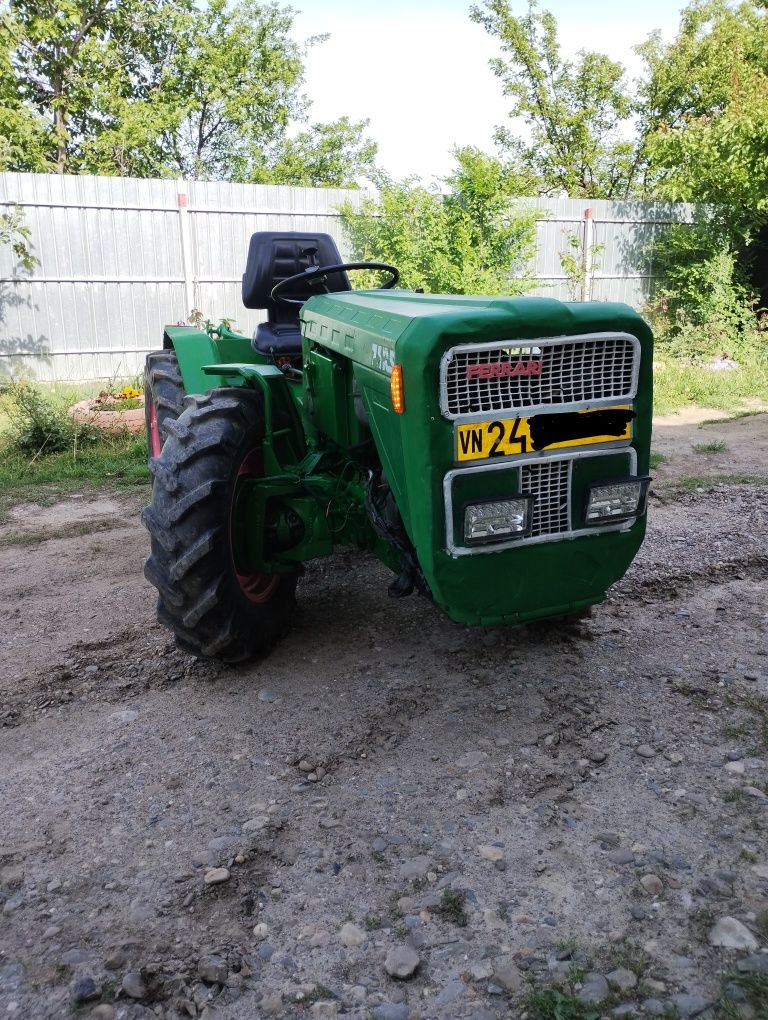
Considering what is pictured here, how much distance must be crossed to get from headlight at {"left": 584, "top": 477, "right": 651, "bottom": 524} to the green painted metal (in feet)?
0.12

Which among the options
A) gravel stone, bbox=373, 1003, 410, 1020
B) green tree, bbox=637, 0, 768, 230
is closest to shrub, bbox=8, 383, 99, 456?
gravel stone, bbox=373, 1003, 410, 1020

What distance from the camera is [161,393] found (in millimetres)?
4688

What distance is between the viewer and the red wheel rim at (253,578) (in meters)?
3.24

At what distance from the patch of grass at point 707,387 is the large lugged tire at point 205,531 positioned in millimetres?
6549

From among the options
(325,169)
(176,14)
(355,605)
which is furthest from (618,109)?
(355,605)

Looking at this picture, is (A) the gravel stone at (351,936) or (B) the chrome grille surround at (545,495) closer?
(A) the gravel stone at (351,936)

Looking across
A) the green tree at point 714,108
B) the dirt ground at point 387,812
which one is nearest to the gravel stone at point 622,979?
the dirt ground at point 387,812

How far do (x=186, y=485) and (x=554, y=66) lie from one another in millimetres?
20150

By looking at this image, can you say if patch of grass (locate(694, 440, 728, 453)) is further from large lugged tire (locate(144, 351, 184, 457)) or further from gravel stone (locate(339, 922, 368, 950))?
gravel stone (locate(339, 922, 368, 950))

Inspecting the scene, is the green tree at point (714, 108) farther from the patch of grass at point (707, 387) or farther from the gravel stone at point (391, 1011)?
the gravel stone at point (391, 1011)

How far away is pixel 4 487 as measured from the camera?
20.1ft

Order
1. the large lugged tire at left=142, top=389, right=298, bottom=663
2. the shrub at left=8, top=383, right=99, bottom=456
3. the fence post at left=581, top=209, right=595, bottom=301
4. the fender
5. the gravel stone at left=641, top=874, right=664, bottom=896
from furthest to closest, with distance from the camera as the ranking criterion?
the fence post at left=581, top=209, right=595, bottom=301
the shrub at left=8, top=383, right=99, bottom=456
the fender
the large lugged tire at left=142, top=389, right=298, bottom=663
the gravel stone at left=641, top=874, right=664, bottom=896

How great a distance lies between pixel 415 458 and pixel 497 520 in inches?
12.2

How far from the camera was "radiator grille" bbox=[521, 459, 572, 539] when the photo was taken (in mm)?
2627
